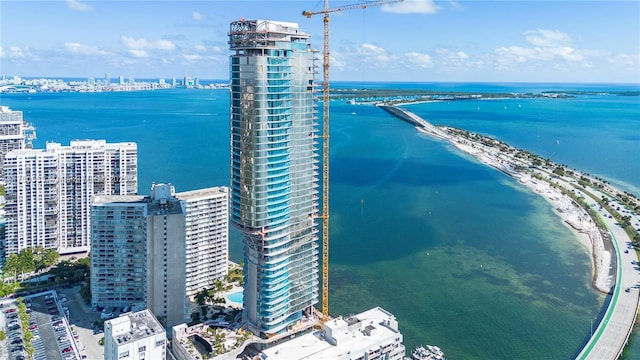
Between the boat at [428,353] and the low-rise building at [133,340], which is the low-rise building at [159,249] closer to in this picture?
the low-rise building at [133,340]

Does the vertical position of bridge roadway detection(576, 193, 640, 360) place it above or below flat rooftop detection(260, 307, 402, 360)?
below

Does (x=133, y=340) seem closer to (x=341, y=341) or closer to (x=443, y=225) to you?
(x=341, y=341)

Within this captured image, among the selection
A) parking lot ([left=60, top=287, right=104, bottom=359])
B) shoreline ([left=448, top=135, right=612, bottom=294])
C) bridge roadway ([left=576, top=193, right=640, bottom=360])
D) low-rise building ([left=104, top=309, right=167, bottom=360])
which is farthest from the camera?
shoreline ([left=448, top=135, right=612, bottom=294])

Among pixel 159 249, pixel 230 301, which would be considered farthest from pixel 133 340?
pixel 230 301

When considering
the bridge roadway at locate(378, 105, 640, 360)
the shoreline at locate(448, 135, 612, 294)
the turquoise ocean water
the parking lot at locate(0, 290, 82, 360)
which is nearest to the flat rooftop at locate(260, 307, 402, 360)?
the turquoise ocean water

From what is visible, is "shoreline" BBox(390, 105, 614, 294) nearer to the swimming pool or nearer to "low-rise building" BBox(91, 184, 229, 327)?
the swimming pool

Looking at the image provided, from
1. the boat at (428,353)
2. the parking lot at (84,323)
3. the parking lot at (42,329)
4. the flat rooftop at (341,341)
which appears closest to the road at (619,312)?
the boat at (428,353)
